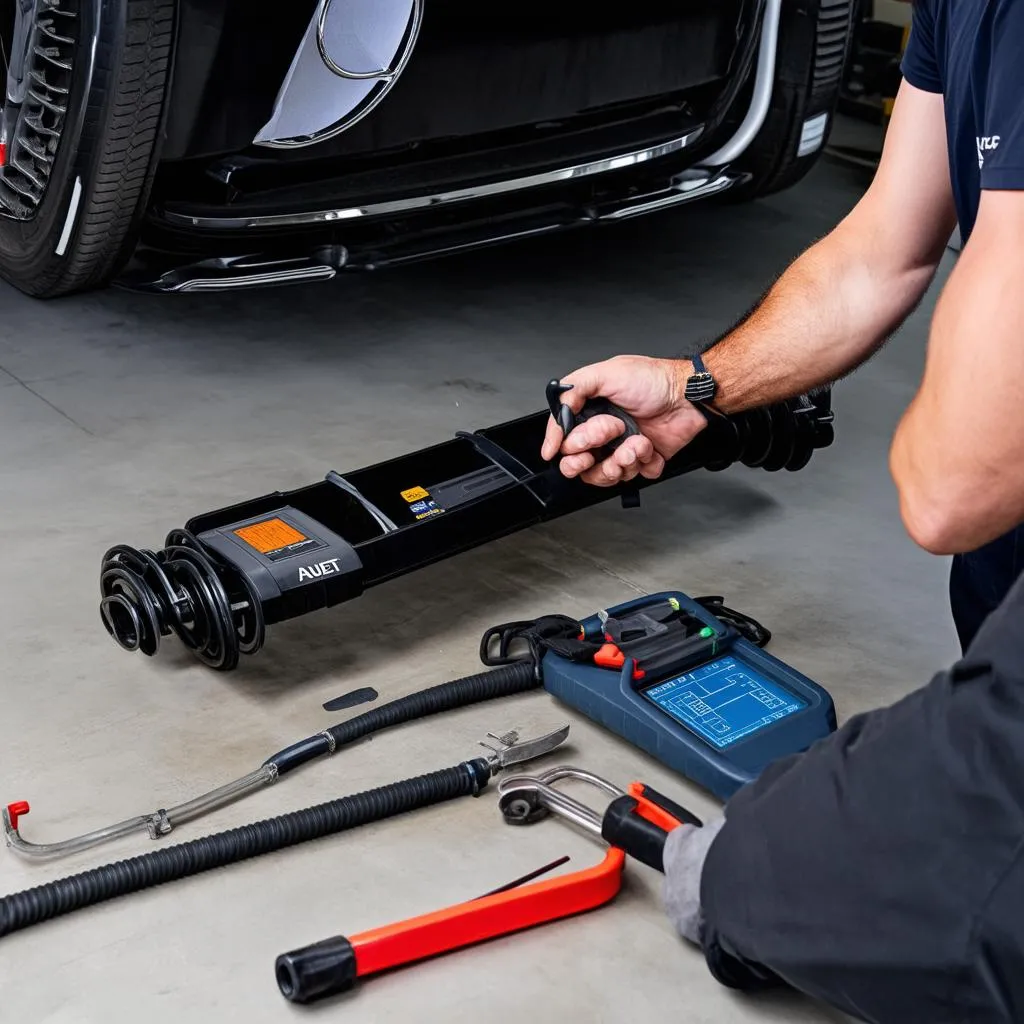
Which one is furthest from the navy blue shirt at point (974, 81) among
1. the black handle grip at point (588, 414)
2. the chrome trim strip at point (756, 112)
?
the chrome trim strip at point (756, 112)

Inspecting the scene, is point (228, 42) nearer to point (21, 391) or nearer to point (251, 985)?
point (21, 391)

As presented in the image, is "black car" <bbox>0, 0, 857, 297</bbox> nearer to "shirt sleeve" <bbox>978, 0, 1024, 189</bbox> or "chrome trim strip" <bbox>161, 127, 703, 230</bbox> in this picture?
"chrome trim strip" <bbox>161, 127, 703, 230</bbox>

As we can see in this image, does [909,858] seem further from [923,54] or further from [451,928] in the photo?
[923,54]

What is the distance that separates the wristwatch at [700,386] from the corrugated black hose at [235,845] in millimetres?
577

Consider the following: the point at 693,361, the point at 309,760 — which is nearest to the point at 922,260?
the point at 693,361

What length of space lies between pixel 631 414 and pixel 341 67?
855 millimetres

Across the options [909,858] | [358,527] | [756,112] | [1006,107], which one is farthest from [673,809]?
[756,112]

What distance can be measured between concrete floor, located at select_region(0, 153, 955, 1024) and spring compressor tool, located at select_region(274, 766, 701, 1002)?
0.03m

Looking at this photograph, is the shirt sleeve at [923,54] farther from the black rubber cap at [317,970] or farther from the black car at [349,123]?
the black rubber cap at [317,970]

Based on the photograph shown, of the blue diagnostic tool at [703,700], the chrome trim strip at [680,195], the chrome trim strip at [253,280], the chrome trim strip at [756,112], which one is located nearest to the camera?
the blue diagnostic tool at [703,700]

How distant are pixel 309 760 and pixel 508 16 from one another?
144 centimetres

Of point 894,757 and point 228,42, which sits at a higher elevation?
point 228,42

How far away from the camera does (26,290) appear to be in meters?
2.96

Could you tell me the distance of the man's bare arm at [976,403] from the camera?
1279 mm
